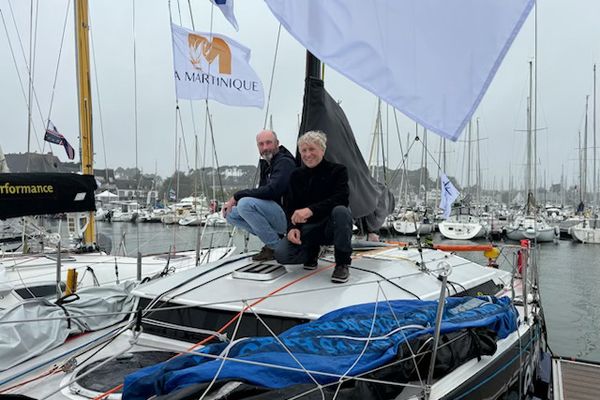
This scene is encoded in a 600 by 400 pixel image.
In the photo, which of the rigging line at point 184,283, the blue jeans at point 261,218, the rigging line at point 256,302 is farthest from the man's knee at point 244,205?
the rigging line at point 256,302

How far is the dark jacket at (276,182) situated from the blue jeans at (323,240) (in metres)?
0.43

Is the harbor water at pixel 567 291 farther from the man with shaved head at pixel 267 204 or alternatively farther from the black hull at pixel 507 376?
the black hull at pixel 507 376

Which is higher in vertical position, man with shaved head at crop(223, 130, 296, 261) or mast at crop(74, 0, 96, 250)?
mast at crop(74, 0, 96, 250)

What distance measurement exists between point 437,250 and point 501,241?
28.5m

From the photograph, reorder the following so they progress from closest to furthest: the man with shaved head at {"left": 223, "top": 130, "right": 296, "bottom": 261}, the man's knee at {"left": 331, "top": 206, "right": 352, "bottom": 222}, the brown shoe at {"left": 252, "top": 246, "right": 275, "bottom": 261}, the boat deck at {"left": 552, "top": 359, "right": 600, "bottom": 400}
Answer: the man's knee at {"left": 331, "top": 206, "right": 352, "bottom": 222}, the man with shaved head at {"left": 223, "top": 130, "right": 296, "bottom": 261}, the brown shoe at {"left": 252, "top": 246, "right": 275, "bottom": 261}, the boat deck at {"left": 552, "top": 359, "right": 600, "bottom": 400}

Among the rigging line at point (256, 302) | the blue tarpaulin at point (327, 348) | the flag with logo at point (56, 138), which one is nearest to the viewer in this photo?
the blue tarpaulin at point (327, 348)

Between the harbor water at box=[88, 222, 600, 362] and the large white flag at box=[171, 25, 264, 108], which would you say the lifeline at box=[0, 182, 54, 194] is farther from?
the large white flag at box=[171, 25, 264, 108]

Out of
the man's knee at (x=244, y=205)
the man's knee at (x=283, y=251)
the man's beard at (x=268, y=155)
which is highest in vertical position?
the man's beard at (x=268, y=155)

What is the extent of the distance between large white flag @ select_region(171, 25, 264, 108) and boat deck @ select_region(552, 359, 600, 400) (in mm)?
7213

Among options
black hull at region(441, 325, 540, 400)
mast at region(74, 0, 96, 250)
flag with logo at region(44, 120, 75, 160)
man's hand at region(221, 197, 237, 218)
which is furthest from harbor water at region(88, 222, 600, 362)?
flag with logo at region(44, 120, 75, 160)

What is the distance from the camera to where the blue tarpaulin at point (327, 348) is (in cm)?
209

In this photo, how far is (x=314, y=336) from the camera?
2582 millimetres

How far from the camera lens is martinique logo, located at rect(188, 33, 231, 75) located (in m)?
9.28

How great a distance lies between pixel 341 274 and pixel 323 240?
343 millimetres
